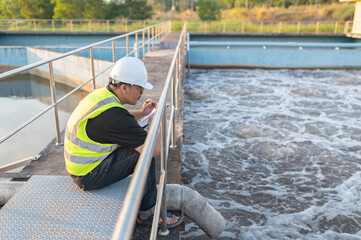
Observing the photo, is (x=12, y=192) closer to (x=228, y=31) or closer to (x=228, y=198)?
(x=228, y=198)

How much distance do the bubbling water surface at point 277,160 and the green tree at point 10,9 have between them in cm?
3534

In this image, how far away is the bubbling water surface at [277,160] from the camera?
4.41 meters

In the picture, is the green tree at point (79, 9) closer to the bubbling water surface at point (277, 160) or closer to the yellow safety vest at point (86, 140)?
the bubbling water surface at point (277, 160)

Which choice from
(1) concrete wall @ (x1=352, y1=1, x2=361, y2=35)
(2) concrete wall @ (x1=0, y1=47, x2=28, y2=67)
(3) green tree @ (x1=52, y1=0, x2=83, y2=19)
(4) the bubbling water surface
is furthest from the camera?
(3) green tree @ (x1=52, y1=0, x2=83, y2=19)

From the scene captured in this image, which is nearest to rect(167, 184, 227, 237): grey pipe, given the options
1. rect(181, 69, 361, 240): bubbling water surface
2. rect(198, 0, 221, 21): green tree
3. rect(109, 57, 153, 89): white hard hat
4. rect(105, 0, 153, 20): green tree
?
rect(109, 57, 153, 89): white hard hat

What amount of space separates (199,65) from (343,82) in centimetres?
660

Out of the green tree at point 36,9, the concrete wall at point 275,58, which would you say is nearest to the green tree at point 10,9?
the green tree at point 36,9

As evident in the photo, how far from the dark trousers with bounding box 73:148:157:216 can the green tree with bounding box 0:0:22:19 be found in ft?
140

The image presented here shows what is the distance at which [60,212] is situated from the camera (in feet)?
6.80

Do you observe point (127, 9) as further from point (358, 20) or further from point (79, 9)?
point (358, 20)

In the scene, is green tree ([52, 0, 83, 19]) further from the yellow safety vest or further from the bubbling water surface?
the yellow safety vest

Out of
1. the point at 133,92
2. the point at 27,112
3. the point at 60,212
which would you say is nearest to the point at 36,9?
the point at 27,112

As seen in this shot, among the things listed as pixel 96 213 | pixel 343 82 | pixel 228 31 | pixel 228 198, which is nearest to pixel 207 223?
pixel 96 213

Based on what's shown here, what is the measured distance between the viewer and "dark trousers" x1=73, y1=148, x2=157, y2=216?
2193 millimetres
